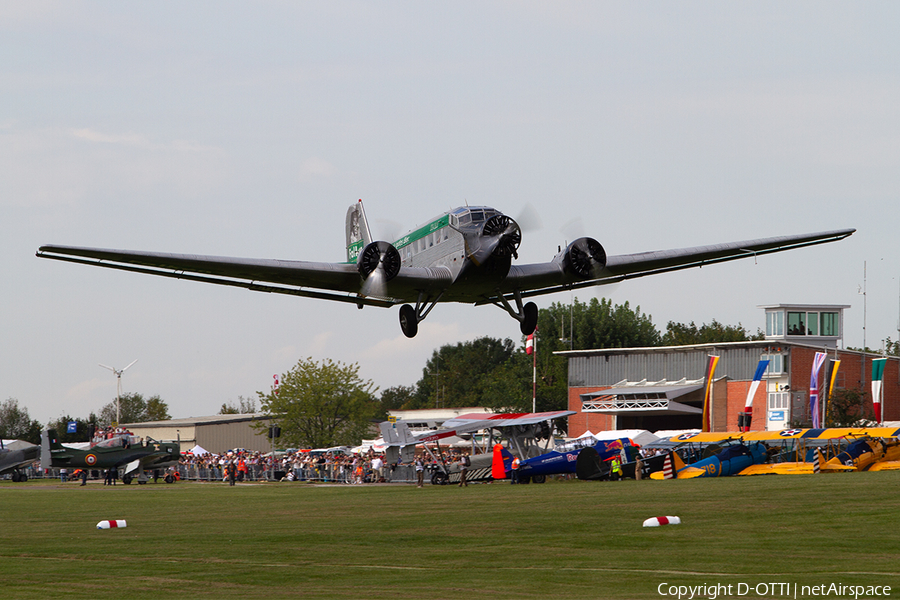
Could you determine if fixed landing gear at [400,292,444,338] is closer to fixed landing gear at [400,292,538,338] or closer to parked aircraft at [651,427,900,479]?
fixed landing gear at [400,292,538,338]

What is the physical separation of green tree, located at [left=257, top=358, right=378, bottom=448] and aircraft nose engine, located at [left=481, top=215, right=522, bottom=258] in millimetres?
75956

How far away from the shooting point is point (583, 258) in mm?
29766

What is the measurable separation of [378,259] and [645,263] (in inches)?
357

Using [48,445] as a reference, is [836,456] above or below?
above

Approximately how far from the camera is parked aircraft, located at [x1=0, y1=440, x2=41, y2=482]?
2874 inches

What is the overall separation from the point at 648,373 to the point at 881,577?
279ft

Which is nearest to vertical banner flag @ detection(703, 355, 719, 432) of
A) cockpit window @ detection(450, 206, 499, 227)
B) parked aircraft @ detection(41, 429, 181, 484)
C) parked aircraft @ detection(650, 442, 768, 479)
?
parked aircraft @ detection(650, 442, 768, 479)

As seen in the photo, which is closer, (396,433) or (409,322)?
(409,322)

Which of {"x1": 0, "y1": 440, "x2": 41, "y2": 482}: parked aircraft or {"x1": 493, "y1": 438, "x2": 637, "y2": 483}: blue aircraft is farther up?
{"x1": 493, "y1": 438, "x2": 637, "y2": 483}: blue aircraft

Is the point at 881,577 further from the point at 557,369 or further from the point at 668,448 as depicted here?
the point at 557,369

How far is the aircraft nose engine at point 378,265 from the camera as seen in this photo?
92.3ft

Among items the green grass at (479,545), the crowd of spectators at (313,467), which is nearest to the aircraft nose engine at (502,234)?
the green grass at (479,545)

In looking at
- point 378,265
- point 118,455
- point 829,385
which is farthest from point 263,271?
point 829,385

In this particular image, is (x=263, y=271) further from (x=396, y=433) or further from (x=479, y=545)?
(x=396, y=433)
